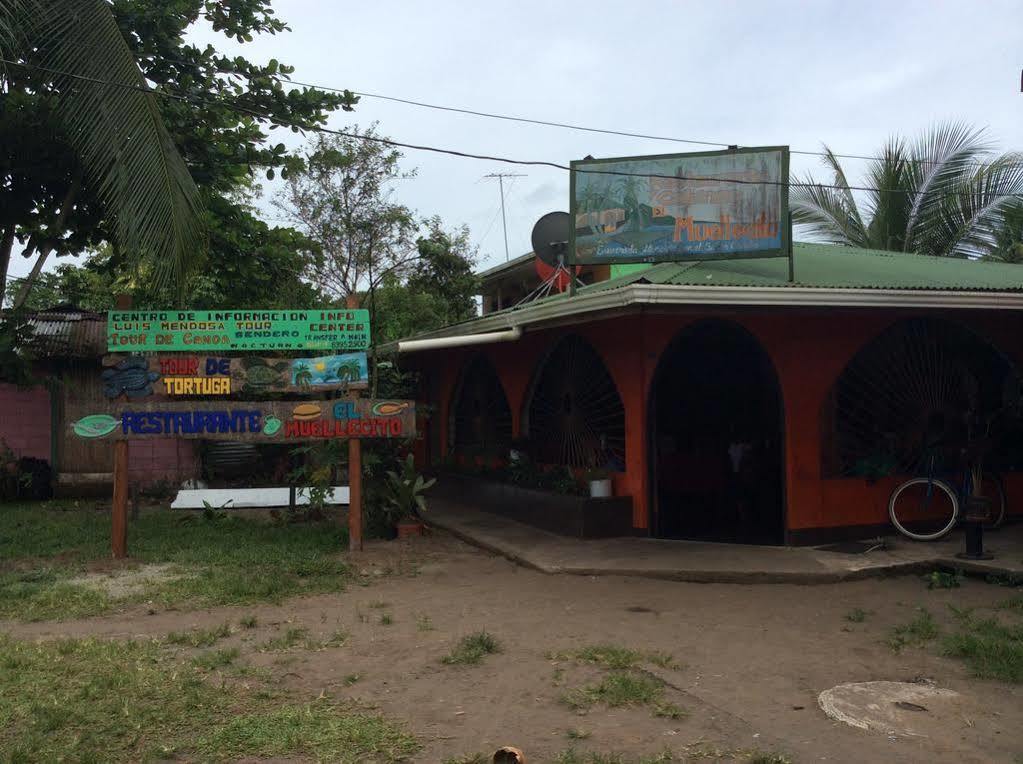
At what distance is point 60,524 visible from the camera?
39.0ft

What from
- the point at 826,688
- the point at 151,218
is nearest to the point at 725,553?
the point at 826,688

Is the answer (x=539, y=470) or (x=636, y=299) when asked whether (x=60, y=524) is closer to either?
(x=539, y=470)

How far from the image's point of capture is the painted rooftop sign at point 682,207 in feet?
29.3

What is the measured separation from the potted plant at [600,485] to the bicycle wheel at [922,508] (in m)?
2.85

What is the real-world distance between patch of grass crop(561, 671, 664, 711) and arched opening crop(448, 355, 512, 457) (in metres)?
7.05

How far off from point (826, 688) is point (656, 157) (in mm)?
5753

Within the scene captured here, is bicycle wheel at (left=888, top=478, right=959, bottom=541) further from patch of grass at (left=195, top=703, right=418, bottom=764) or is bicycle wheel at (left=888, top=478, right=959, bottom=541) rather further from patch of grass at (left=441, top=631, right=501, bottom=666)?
patch of grass at (left=195, top=703, right=418, bottom=764)

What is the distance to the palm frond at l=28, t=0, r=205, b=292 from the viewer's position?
857cm

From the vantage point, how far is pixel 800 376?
9195 millimetres

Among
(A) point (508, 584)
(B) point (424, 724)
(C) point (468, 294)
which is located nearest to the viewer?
(B) point (424, 724)

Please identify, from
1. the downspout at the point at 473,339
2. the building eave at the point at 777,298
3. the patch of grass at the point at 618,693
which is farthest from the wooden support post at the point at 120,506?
the patch of grass at the point at 618,693

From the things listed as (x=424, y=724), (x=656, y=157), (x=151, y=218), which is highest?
(x=656, y=157)

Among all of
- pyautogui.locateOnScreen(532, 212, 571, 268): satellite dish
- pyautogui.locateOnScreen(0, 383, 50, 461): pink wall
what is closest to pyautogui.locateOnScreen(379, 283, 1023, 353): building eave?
pyautogui.locateOnScreen(532, 212, 571, 268): satellite dish

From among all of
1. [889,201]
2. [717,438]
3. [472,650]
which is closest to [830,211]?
[889,201]
